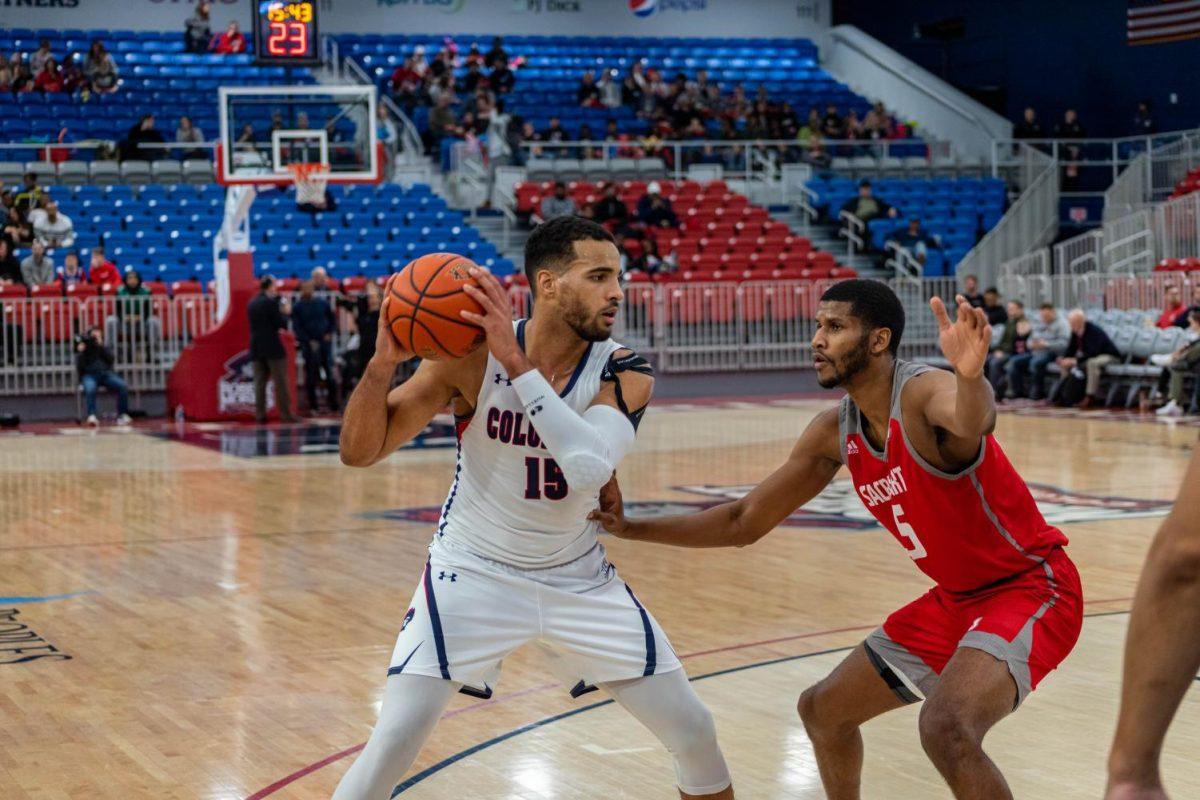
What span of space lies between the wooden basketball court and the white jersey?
131 centimetres

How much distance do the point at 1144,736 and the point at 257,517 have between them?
34.3ft

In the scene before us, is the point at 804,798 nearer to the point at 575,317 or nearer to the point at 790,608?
the point at 575,317

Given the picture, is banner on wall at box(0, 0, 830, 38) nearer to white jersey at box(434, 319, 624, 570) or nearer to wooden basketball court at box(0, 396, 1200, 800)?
wooden basketball court at box(0, 396, 1200, 800)

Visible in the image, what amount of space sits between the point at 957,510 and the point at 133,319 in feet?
58.4

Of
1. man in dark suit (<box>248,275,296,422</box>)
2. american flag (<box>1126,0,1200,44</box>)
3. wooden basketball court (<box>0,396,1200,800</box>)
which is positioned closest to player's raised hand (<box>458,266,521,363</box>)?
wooden basketball court (<box>0,396,1200,800</box>)

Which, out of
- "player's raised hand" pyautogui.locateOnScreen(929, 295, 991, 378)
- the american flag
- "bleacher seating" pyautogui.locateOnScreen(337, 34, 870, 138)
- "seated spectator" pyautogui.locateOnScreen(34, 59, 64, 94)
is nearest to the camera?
"player's raised hand" pyautogui.locateOnScreen(929, 295, 991, 378)

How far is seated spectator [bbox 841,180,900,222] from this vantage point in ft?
90.8

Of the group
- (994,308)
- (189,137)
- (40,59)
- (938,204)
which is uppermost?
(40,59)

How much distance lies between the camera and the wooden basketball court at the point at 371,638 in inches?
213

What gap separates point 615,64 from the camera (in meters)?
33.3

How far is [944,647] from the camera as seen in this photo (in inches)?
167

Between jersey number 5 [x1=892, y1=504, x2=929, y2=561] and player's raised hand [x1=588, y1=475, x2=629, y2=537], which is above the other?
player's raised hand [x1=588, y1=475, x2=629, y2=537]

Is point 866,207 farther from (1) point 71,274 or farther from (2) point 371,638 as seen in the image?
(2) point 371,638

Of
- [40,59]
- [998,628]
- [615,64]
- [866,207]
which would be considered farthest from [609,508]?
[615,64]
